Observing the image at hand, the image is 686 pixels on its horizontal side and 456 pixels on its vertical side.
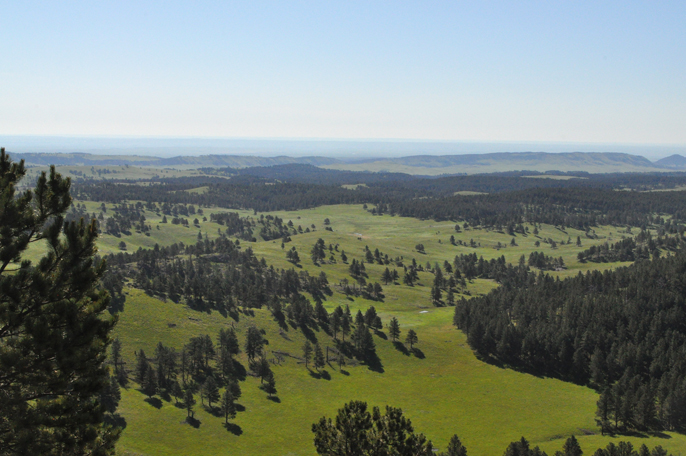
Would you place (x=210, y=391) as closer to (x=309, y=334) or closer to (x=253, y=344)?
(x=253, y=344)

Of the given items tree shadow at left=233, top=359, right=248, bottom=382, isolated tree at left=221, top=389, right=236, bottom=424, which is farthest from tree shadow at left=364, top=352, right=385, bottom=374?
isolated tree at left=221, top=389, right=236, bottom=424

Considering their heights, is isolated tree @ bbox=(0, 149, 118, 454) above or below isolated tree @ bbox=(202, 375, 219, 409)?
above

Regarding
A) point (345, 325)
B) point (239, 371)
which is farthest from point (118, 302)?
point (345, 325)

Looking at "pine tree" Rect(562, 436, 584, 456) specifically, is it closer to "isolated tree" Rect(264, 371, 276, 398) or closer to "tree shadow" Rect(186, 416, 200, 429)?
"isolated tree" Rect(264, 371, 276, 398)

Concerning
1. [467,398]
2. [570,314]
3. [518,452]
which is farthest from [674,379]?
[518,452]

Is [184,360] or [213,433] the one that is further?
[184,360]

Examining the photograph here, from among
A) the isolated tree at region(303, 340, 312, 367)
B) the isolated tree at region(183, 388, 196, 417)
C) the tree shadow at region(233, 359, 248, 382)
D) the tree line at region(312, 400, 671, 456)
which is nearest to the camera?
the tree line at region(312, 400, 671, 456)

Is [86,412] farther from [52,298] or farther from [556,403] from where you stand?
[556,403]
